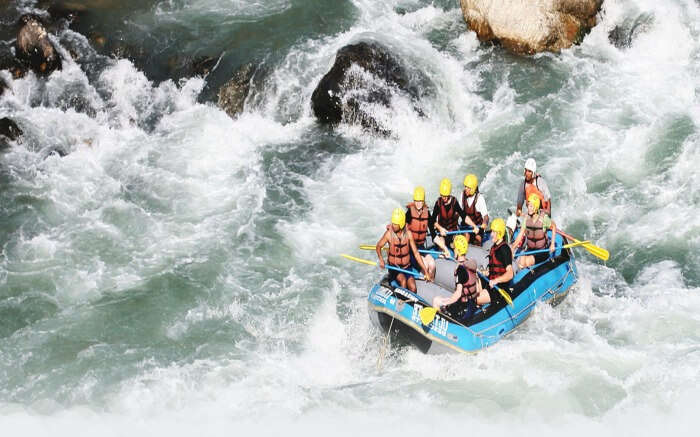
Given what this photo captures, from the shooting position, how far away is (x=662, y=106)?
14492 mm

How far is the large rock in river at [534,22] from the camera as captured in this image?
15.3 meters

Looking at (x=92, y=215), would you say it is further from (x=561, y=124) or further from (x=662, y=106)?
(x=662, y=106)

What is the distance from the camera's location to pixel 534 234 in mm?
10305

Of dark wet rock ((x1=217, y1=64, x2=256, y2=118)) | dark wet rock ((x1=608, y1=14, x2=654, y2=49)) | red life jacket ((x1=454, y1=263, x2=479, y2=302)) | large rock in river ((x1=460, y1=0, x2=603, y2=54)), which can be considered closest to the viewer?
red life jacket ((x1=454, y1=263, x2=479, y2=302))

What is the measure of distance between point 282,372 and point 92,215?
465 centimetres

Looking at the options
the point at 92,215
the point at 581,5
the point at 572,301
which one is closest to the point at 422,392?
the point at 572,301

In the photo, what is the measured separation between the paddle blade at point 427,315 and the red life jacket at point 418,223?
1155mm

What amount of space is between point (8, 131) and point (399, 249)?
8024 millimetres

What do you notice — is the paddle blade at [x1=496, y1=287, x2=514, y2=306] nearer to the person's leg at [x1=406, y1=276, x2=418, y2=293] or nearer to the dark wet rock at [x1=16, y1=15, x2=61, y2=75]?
the person's leg at [x1=406, y1=276, x2=418, y2=293]

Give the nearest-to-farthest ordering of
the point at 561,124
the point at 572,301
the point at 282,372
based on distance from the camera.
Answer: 1. the point at 282,372
2. the point at 572,301
3. the point at 561,124

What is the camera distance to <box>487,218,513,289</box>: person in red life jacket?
9.73 m

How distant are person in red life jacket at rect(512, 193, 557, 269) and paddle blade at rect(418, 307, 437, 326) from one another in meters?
1.50

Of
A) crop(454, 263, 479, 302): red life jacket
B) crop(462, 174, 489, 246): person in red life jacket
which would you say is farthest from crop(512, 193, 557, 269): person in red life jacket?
crop(454, 263, 479, 302): red life jacket

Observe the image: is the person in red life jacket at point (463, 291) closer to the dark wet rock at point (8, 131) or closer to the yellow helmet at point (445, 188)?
the yellow helmet at point (445, 188)
